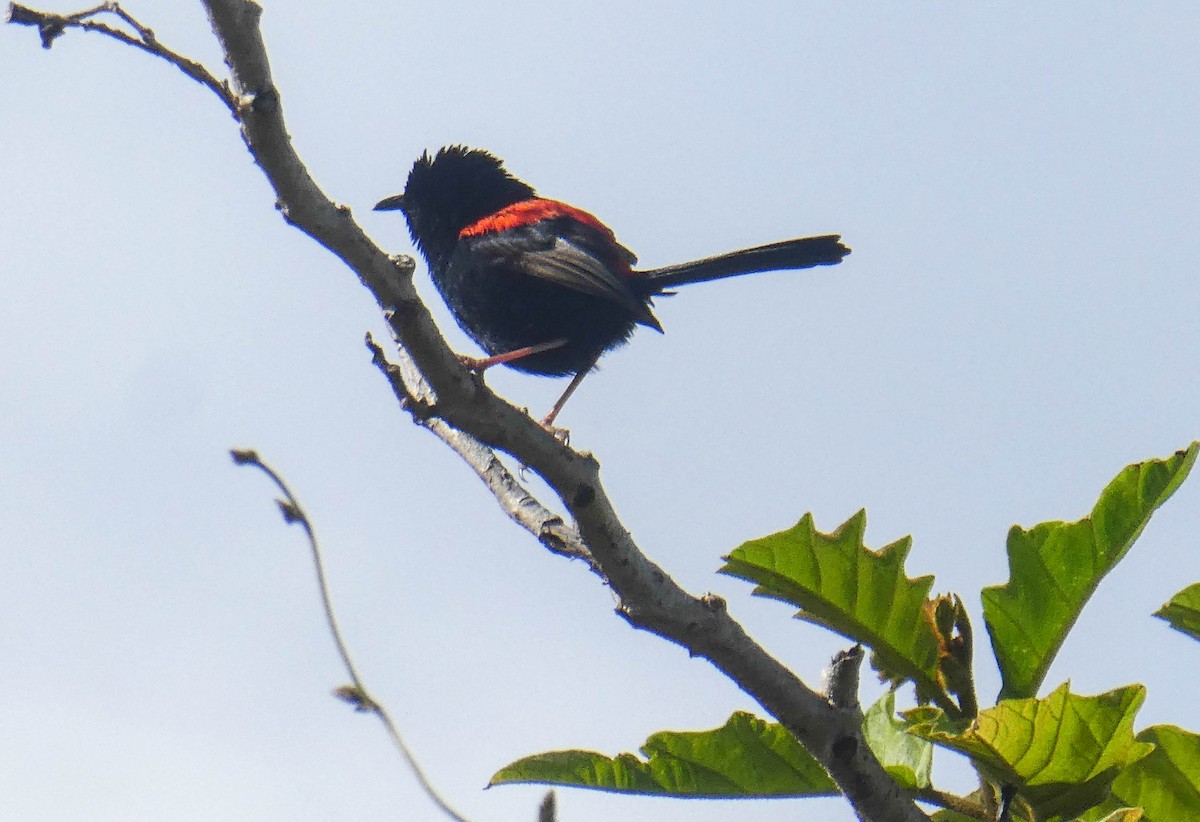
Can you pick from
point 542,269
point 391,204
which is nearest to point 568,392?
point 542,269

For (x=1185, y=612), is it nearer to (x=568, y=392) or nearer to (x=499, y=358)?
(x=499, y=358)

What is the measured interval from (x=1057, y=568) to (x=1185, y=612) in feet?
0.99

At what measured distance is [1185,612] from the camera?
2.21 m

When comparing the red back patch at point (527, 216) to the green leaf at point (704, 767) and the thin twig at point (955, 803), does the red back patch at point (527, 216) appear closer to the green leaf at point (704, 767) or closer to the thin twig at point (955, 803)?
the green leaf at point (704, 767)

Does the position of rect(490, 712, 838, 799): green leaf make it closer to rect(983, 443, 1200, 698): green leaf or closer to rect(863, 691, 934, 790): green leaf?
rect(863, 691, 934, 790): green leaf

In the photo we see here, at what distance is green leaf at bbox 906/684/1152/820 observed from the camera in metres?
1.82

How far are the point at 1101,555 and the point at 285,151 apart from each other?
1600 mm

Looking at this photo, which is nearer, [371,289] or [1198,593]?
[1198,593]

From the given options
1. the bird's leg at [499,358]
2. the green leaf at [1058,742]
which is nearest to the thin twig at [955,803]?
the green leaf at [1058,742]

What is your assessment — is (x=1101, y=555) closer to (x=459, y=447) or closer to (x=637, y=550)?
(x=637, y=550)

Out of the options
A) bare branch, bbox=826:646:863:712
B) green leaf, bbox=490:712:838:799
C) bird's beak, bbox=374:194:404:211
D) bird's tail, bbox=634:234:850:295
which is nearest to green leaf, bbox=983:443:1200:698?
bare branch, bbox=826:646:863:712

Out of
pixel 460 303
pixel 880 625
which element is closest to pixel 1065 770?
pixel 880 625

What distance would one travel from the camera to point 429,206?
7074 millimetres

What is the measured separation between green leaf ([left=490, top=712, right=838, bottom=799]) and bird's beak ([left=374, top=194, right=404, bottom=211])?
17.9 ft
